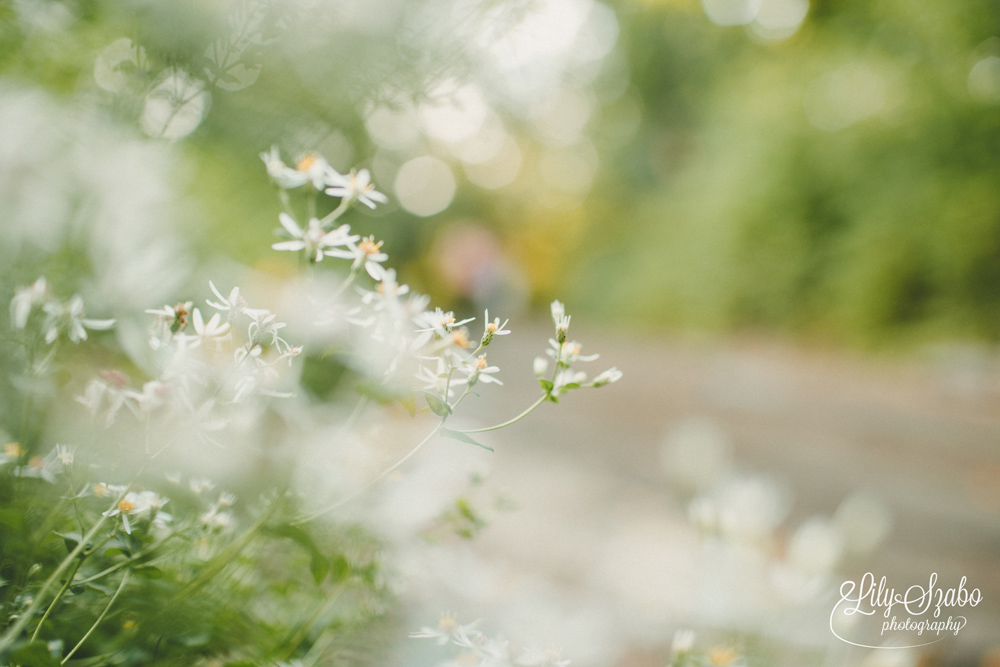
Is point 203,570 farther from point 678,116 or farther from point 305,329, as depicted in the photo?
point 678,116

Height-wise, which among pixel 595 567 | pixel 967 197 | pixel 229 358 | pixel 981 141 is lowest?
pixel 229 358

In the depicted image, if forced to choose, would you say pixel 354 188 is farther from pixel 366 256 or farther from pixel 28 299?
pixel 28 299

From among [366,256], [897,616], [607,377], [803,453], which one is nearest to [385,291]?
[366,256]

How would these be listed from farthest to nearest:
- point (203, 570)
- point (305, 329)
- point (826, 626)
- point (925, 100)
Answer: point (925, 100)
point (826, 626)
point (203, 570)
point (305, 329)

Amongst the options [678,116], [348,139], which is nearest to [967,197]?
[348,139]

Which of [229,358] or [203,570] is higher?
[229,358]

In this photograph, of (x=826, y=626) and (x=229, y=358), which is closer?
(x=229, y=358)
